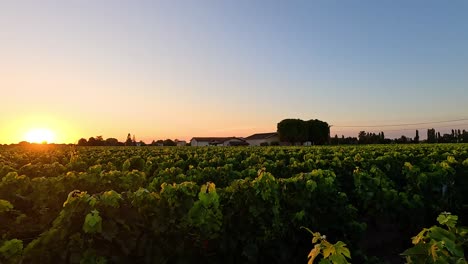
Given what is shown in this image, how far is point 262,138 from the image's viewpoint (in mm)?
113188

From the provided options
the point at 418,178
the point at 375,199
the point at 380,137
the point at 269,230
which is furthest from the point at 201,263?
the point at 380,137

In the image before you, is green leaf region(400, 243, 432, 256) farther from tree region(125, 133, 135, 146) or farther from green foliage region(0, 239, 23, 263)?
tree region(125, 133, 135, 146)

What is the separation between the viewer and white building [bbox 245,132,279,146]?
11166cm

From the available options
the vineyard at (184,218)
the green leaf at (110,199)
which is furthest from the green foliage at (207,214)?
the green leaf at (110,199)

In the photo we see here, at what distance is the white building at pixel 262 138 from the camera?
112m

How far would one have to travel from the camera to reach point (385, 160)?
15102mm

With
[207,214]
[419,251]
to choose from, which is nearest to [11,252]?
[207,214]

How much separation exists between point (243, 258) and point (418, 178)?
6.68 metres

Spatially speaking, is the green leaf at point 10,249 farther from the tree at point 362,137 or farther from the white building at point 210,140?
the white building at point 210,140

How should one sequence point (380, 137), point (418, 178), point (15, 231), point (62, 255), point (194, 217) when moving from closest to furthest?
point (62, 255) < point (194, 217) < point (15, 231) < point (418, 178) < point (380, 137)

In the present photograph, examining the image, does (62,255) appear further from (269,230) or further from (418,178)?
(418,178)

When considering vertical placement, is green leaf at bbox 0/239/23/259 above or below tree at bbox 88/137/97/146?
below

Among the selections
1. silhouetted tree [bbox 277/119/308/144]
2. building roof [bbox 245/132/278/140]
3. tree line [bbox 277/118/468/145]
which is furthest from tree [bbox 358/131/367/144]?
building roof [bbox 245/132/278/140]

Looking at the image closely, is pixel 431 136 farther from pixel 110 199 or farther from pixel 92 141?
pixel 110 199
